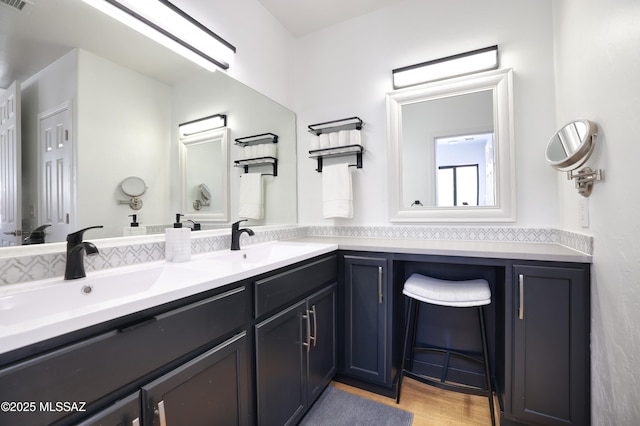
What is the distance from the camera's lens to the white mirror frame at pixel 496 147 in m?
1.76

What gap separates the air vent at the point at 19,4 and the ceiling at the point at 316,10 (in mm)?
1556

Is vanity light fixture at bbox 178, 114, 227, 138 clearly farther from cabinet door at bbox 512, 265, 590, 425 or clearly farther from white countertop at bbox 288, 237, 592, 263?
cabinet door at bbox 512, 265, 590, 425

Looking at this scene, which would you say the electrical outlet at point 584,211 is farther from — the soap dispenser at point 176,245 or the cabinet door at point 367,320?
the soap dispenser at point 176,245

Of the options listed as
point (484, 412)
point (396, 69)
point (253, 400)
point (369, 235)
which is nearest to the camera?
point (253, 400)

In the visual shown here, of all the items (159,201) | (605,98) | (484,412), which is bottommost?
(484,412)

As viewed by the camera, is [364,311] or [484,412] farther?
[364,311]

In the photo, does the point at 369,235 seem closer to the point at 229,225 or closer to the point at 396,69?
the point at 229,225

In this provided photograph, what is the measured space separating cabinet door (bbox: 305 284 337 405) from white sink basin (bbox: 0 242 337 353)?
352 mm

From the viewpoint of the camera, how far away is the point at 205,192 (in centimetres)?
162

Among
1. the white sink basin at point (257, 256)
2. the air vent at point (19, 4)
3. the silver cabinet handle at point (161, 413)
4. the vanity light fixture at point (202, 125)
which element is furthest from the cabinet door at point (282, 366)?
the air vent at point (19, 4)

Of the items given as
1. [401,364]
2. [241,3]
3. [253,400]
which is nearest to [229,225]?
[253,400]

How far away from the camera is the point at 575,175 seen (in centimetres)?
128

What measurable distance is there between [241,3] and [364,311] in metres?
2.29

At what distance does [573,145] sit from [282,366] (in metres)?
1.69
